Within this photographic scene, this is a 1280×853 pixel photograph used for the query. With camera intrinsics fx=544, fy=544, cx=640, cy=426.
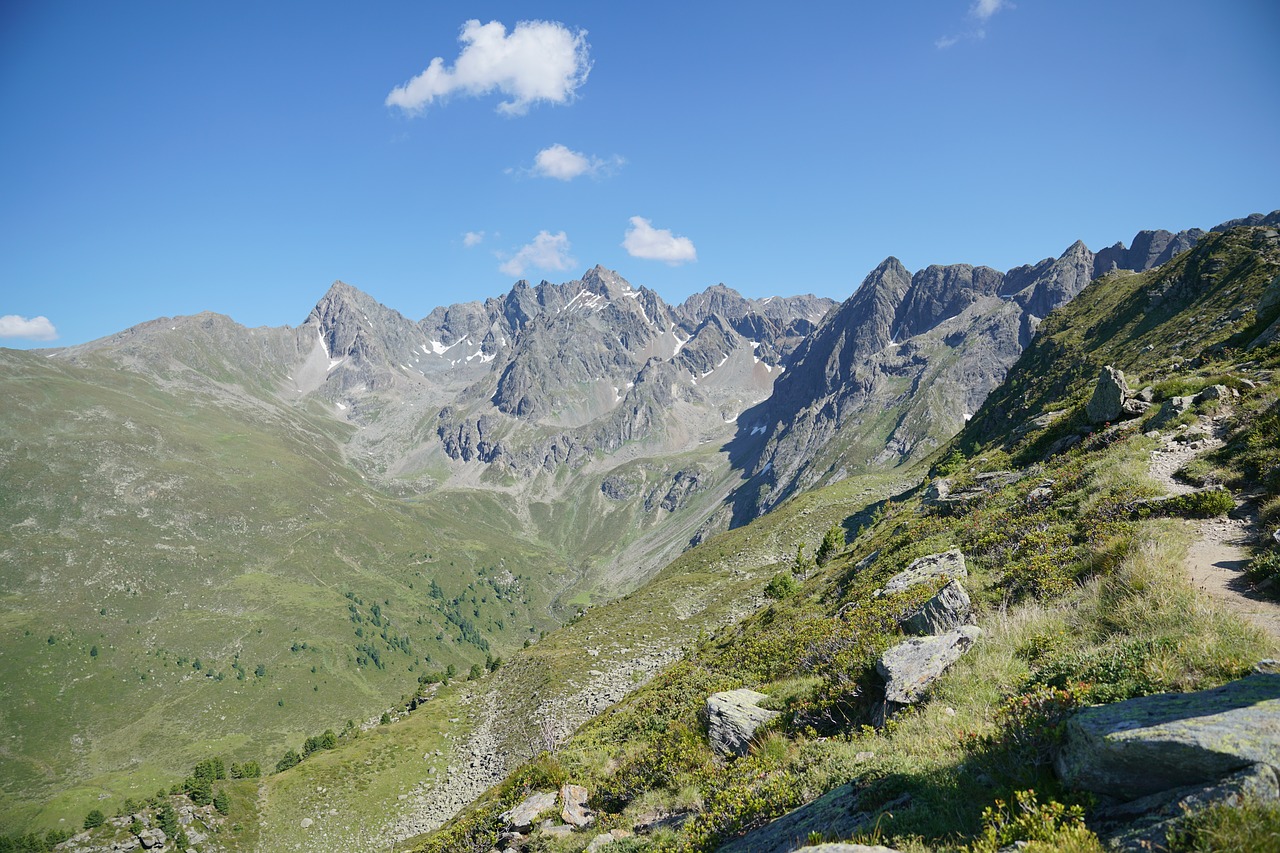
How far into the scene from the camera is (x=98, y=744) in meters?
182

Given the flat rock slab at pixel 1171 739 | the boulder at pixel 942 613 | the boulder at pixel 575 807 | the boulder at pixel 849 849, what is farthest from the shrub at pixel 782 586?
the boulder at pixel 849 849

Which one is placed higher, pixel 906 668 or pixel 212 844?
pixel 906 668

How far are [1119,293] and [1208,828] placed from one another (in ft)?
373

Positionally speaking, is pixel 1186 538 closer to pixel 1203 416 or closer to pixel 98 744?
pixel 1203 416

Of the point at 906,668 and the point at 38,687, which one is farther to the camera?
the point at 38,687

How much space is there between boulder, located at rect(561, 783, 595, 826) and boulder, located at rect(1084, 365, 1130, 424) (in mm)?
31110

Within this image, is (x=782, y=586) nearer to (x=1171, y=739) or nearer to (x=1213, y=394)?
(x=1213, y=394)

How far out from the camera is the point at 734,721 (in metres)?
14.5

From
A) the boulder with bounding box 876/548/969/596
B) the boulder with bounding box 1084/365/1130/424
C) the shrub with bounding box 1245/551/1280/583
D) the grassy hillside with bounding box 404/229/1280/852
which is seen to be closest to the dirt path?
the shrub with bounding box 1245/551/1280/583

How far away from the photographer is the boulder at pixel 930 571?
1798 centimetres

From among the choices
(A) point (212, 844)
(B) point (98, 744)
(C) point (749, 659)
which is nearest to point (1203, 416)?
(C) point (749, 659)

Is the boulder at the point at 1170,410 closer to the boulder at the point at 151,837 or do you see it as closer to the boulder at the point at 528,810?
the boulder at the point at 528,810

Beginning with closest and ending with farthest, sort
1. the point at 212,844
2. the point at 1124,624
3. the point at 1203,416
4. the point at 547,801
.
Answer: the point at 1124,624 < the point at 547,801 < the point at 1203,416 < the point at 212,844

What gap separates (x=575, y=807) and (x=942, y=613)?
456 inches
